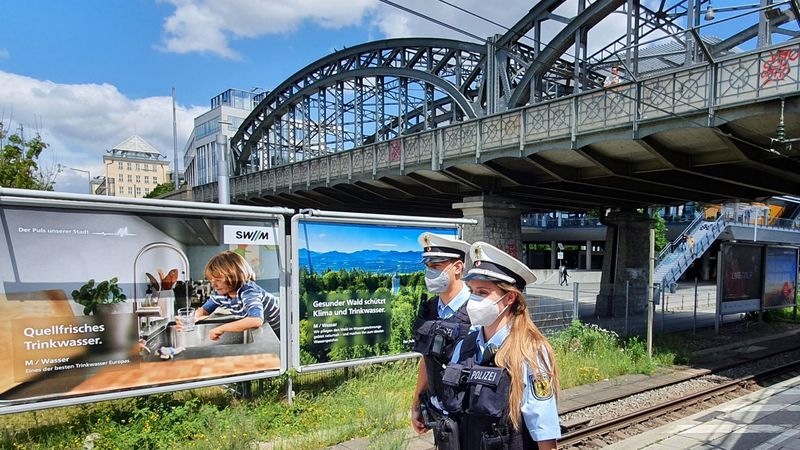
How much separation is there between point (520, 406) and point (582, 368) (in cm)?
812

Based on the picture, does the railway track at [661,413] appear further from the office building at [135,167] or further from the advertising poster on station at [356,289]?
the office building at [135,167]

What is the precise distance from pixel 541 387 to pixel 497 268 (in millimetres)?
719

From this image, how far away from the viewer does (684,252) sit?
32.6 m

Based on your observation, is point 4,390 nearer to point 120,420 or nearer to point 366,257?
point 120,420

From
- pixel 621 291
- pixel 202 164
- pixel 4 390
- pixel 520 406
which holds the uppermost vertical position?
pixel 202 164

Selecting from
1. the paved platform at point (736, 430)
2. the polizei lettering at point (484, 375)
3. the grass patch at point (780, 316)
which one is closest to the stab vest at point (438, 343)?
the polizei lettering at point (484, 375)

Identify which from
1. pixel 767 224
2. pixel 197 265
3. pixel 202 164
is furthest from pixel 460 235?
pixel 202 164

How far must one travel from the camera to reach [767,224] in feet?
135

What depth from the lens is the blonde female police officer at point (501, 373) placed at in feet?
8.42

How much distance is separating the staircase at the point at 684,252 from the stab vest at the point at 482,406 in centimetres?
3034

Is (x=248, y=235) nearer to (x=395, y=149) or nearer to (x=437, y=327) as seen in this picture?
(x=437, y=327)

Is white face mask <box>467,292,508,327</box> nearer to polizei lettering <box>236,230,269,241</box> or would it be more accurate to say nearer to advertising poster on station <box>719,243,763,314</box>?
polizei lettering <box>236,230,269,241</box>

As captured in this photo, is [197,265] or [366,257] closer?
[197,265]

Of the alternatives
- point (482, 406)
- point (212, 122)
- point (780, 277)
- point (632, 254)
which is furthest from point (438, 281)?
point (212, 122)
